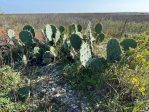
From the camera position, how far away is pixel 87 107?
6.57m

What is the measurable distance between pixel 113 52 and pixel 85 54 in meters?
0.49

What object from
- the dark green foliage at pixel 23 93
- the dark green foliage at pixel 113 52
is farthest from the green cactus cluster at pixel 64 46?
the dark green foliage at pixel 23 93

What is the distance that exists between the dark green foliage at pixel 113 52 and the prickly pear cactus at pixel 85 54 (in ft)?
1.22

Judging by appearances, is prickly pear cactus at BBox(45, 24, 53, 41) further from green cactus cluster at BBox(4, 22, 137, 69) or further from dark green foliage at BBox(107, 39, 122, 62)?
dark green foliage at BBox(107, 39, 122, 62)

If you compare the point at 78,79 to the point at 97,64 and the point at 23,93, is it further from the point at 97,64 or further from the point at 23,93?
the point at 23,93

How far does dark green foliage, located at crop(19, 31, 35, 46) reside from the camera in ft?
28.1

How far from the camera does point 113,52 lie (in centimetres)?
707

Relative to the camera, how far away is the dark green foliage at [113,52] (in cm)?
708

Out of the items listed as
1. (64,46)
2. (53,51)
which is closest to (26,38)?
(53,51)

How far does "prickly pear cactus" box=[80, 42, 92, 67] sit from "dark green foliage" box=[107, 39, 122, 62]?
0.37m

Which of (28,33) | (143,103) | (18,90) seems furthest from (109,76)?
(28,33)

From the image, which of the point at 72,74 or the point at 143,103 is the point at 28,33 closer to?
the point at 72,74

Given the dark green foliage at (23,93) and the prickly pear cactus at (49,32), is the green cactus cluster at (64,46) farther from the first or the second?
the dark green foliage at (23,93)

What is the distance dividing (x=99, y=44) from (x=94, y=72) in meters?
2.24
